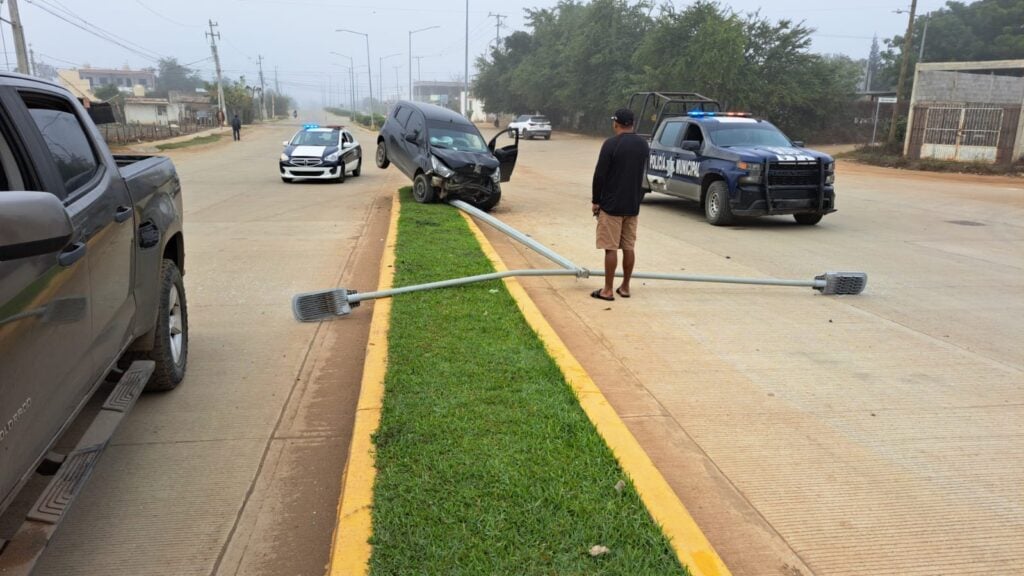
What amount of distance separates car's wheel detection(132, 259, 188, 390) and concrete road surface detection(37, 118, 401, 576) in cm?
13

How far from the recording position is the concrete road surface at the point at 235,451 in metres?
3.02

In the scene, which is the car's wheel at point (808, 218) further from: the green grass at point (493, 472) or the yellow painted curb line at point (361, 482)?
the yellow painted curb line at point (361, 482)

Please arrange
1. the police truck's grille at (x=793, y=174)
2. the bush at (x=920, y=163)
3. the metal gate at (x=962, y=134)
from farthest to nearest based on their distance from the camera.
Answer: the metal gate at (x=962, y=134)
the bush at (x=920, y=163)
the police truck's grille at (x=793, y=174)

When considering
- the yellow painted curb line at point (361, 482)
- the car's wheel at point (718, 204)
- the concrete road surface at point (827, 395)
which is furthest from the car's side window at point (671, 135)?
the yellow painted curb line at point (361, 482)

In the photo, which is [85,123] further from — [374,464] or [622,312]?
[622,312]

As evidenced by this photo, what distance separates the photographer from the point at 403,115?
613 inches

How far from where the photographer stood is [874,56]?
143625 millimetres

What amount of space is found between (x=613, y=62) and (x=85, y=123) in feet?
161

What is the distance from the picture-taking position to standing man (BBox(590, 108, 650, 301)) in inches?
264

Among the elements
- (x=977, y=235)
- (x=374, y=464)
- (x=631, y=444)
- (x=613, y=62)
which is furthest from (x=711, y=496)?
(x=613, y=62)

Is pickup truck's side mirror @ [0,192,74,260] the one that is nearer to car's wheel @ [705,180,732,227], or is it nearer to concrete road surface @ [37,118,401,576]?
concrete road surface @ [37,118,401,576]

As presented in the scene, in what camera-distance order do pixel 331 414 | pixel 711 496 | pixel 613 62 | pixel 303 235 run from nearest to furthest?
pixel 711 496
pixel 331 414
pixel 303 235
pixel 613 62

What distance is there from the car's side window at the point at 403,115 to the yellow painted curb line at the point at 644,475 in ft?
36.0

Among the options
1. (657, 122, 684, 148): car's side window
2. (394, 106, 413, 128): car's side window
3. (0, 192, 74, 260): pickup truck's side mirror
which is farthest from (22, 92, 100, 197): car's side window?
(394, 106, 413, 128): car's side window
